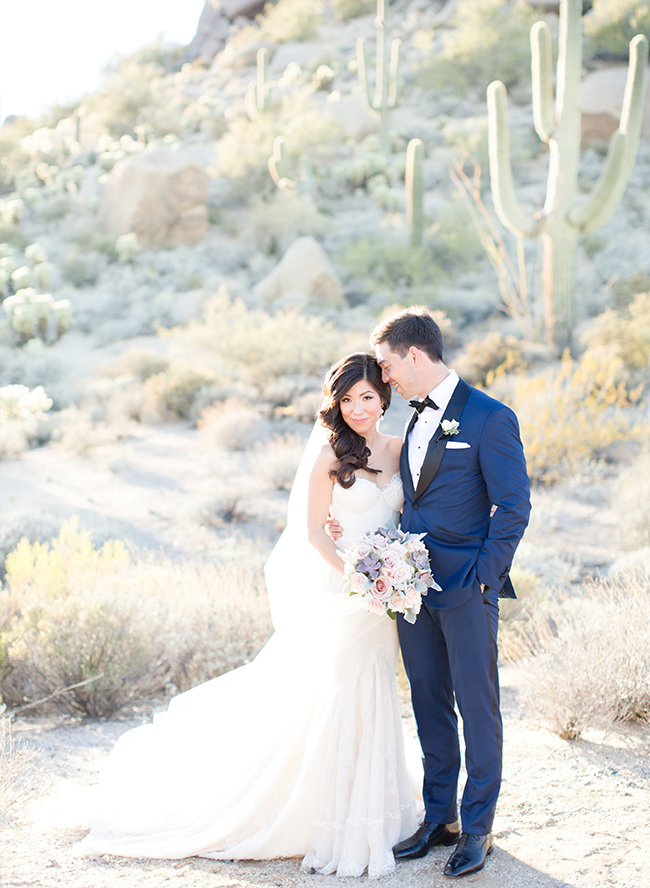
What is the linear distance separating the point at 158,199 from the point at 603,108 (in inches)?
607

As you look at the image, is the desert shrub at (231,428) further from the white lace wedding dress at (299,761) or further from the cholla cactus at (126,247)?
the cholla cactus at (126,247)

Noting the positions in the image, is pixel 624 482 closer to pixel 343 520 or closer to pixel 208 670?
pixel 208 670

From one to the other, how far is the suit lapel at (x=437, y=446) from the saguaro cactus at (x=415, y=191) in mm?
15416

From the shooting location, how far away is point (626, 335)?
12805mm

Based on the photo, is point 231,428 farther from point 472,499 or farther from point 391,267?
point 391,267

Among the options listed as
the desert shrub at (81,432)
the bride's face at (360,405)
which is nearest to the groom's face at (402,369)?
the bride's face at (360,405)

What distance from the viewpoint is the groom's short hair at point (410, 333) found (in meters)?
3.12

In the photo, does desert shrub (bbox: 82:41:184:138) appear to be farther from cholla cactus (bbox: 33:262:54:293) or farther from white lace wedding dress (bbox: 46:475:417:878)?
white lace wedding dress (bbox: 46:475:417:878)

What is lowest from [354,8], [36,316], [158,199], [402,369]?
[36,316]

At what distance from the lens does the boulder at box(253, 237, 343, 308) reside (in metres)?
17.8

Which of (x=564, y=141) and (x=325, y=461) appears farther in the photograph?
(x=564, y=141)

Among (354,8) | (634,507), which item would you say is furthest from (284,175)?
(354,8)

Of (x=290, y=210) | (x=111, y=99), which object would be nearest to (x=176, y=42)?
(x=111, y=99)

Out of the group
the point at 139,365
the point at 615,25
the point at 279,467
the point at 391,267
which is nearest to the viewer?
the point at 279,467
